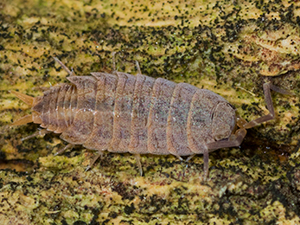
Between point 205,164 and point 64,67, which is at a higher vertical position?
point 64,67

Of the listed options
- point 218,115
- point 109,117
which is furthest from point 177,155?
point 109,117

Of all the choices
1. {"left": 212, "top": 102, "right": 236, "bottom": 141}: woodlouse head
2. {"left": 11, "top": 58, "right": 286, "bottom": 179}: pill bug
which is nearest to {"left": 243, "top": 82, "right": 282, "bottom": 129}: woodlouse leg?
{"left": 11, "top": 58, "right": 286, "bottom": 179}: pill bug

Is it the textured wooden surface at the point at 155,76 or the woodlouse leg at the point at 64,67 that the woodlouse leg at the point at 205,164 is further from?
the woodlouse leg at the point at 64,67

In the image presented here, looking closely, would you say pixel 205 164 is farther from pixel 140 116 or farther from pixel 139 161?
pixel 140 116

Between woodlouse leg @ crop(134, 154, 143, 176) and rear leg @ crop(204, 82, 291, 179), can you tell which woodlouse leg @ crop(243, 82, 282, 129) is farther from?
woodlouse leg @ crop(134, 154, 143, 176)

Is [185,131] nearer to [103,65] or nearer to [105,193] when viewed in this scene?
[105,193]

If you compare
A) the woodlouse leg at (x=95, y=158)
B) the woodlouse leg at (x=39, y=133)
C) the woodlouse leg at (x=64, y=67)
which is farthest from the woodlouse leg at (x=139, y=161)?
the woodlouse leg at (x=64, y=67)

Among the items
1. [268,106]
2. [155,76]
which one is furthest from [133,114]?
[268,106]
